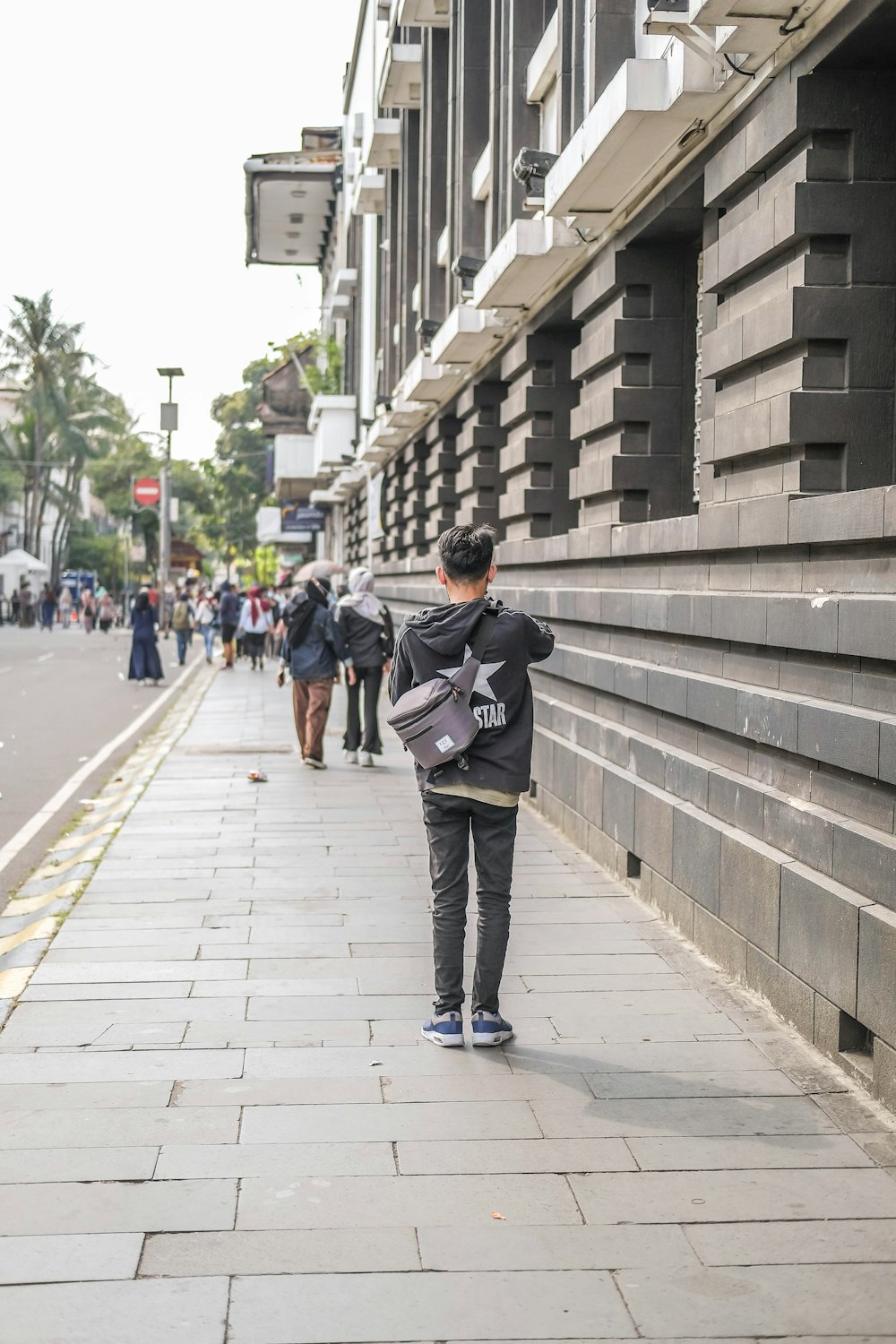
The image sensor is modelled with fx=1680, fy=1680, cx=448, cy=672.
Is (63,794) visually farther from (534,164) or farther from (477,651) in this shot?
(477,651)

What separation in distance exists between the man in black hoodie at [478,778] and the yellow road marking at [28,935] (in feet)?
8.03

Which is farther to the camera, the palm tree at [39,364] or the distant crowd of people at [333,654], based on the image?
the palm tree at [39,364]

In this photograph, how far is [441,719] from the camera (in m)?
5.66

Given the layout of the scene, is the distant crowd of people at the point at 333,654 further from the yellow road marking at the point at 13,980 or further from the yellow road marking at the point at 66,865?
the yellow road marking at the point at 13,980

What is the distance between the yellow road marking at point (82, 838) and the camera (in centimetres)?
1058

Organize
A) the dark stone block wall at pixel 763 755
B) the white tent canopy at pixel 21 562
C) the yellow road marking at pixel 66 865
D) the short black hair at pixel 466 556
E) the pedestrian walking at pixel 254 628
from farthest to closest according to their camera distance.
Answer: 1. the white tent canopy at pixel 21 562
2. the pedestrian walking at pixel 254 628
3. the yellow road marking at pixel 66 865
4. the short black hair at pixel 466 556
5. the dark stone block wall at pixel 763 755

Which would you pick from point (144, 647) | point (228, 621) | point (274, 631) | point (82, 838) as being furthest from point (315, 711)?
point (274, 631)

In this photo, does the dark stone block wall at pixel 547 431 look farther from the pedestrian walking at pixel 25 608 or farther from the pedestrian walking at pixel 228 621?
the pedestrian walking at pixel 25 608

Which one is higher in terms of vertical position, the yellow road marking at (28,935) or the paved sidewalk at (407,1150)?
the paved sidewalk at (407,1150)

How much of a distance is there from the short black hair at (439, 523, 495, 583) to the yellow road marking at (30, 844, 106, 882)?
14.8 feet

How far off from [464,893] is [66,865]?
4686 millimetres

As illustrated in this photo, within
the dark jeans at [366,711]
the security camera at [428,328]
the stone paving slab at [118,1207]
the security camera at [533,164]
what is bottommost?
the stone paving slab at [118,1207]

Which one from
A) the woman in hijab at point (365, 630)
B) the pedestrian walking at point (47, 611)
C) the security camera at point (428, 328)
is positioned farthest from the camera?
the pedestrian walking at point (47, 611)

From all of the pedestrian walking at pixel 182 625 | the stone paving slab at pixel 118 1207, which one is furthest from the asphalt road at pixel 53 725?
the stone paving slab at pixel 118 1207
